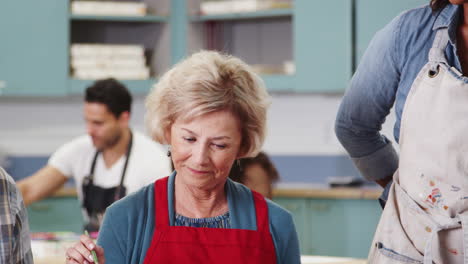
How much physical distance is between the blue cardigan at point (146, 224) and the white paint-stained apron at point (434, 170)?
28cm

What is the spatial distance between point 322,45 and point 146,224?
368 centimetres

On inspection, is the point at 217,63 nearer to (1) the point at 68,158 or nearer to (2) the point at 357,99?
(2) the point at 357,99

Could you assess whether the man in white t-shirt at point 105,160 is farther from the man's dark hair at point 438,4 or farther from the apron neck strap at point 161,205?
the man's dark hair at point 438,4

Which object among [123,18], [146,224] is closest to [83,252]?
[146,224]

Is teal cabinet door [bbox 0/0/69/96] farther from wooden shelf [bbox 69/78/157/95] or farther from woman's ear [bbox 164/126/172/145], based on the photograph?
woman's ear [bbox 164/126/172/145]

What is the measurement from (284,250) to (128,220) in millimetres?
390

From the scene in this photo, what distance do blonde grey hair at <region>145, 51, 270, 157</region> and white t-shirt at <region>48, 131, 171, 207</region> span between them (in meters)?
1.74

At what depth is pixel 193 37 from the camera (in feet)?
19.3

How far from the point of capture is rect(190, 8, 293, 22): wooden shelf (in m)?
5.54

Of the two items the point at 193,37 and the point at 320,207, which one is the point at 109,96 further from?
the point at 193,37

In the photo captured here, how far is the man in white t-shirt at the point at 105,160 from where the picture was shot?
3730 millimetres

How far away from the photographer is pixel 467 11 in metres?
1.75

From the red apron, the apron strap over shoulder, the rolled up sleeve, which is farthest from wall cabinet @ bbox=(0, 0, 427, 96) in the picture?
the apron strap over shoulder

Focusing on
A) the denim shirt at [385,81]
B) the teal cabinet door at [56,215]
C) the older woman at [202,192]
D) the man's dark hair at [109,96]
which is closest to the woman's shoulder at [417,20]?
the denim shirt at [385,81]
